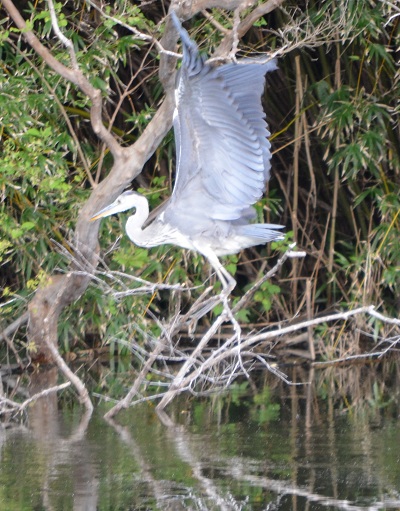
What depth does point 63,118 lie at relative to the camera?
687cm

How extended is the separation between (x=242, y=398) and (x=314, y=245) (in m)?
2.16

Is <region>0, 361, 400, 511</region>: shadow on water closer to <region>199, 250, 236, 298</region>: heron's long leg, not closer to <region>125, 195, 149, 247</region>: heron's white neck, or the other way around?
<region>199, 250, 236, 298</region>: heron's long leg

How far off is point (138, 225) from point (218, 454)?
178 cm

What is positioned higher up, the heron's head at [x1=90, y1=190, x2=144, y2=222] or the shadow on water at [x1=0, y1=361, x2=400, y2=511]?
the heron's head at [x1=90, y1=190, x2=144, y2=222]

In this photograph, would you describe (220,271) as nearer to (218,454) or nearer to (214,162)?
(214,162)

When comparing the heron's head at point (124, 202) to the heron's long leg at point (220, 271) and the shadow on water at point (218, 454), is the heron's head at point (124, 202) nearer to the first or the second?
the heron's long leg at point (220, 271)

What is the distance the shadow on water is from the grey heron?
27.4 inches

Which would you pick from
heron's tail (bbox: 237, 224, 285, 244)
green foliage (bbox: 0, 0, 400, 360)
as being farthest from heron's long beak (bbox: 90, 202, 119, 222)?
heron's tail (bbox: 237, 224, 285, 244)

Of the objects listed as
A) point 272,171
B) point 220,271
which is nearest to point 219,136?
point 220,271

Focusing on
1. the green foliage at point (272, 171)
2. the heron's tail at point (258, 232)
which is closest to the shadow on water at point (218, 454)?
the heron's tail at point (258, 232)

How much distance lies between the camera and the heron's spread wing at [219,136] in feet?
16.2

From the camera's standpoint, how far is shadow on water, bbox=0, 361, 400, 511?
3.90 m

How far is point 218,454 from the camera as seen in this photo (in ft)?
14.9

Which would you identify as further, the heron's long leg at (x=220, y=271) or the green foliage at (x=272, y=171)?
the green foliage at (x=272, y=171)
